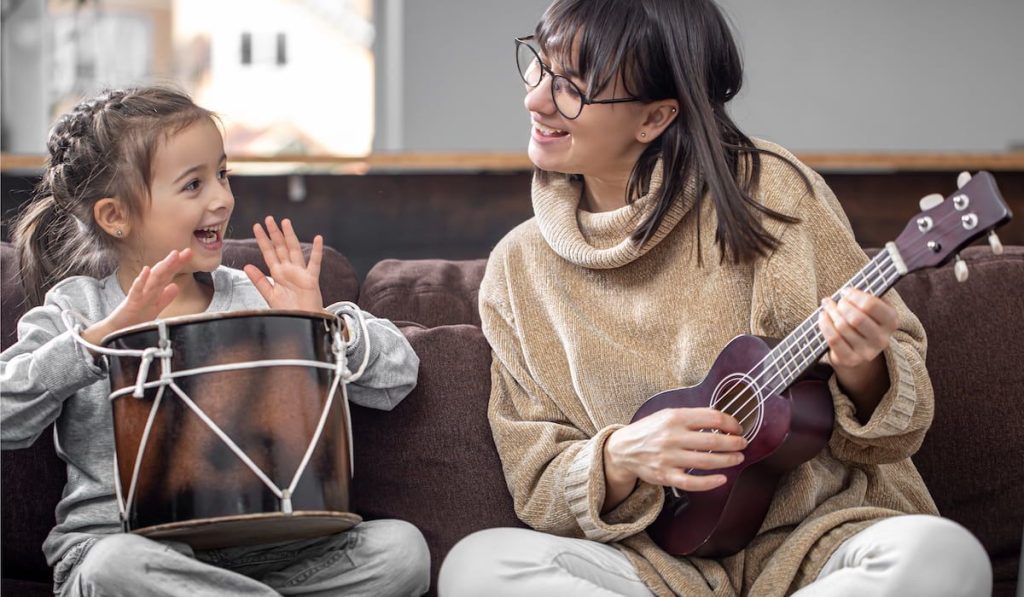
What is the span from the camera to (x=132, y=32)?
5.33 m

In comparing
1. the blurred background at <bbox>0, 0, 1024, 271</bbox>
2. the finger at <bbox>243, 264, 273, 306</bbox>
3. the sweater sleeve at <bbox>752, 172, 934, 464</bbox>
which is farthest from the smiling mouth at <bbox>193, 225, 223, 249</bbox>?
the blurred background at <bbox>0, 0, 1024, 271</bbox>

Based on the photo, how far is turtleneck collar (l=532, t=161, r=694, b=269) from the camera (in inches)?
67.1

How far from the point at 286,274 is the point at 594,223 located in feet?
1.57

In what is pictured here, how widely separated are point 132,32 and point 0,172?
1.88m

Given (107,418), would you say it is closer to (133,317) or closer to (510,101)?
(133,317)

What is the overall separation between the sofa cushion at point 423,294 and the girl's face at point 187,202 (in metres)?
0.36

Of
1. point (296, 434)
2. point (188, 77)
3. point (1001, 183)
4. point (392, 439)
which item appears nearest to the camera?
point (296, 434)

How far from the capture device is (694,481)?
1480 millimetres

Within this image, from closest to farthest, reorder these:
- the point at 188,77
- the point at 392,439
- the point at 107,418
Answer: the point at 107,418 < the point at 392,439 < the point at 188,77

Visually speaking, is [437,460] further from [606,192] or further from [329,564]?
[606,192]

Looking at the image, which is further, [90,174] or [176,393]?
[90,174]

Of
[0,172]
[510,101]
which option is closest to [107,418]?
[0,172]

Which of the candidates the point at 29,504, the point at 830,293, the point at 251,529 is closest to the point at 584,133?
the point at 830,293

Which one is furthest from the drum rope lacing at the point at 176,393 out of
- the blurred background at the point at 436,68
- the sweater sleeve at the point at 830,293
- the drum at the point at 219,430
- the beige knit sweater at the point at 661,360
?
the blurred background at the point at 436,68
